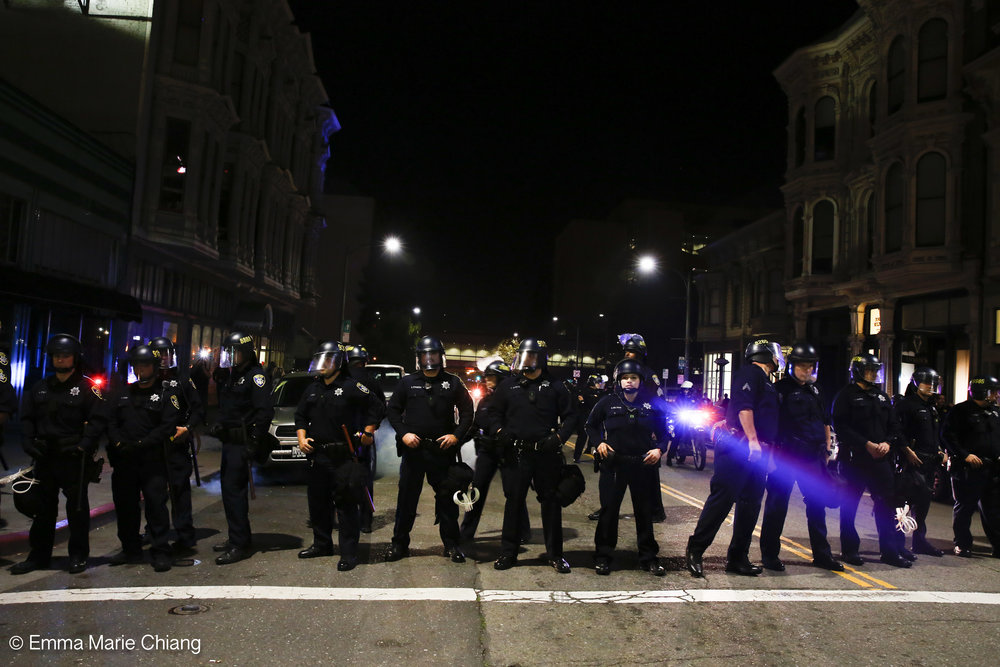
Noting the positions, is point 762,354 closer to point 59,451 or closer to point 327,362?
point 327,362

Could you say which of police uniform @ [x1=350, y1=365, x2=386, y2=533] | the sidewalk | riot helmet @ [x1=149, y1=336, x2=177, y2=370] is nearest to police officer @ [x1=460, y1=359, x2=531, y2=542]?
police uniform @ [x1=350, y1=365, x2=386, y2=533]

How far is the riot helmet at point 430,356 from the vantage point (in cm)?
690

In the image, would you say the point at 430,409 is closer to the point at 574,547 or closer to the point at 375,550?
the point at 375,550

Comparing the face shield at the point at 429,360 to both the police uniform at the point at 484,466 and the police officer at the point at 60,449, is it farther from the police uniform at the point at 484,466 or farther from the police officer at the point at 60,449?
the police officer at the point at 60,449

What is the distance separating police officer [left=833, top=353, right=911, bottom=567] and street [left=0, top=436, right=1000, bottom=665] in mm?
277

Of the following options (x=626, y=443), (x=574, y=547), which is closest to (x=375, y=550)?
(x=574, y=547)

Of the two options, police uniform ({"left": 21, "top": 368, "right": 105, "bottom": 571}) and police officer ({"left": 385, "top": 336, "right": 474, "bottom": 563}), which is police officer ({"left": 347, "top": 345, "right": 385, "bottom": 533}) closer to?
police officer ({"left": 385, "top": 336, "right": 474, "bottom": 563})

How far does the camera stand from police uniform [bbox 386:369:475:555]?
6730mm

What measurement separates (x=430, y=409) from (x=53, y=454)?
329 centimetres

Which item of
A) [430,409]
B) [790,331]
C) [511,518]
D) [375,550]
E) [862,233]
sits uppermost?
[862,233]

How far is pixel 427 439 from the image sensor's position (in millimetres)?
6711

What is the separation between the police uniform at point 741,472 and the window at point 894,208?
1595cm

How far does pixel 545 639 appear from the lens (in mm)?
4715

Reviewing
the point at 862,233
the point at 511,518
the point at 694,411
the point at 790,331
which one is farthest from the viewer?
the point at 790,331
